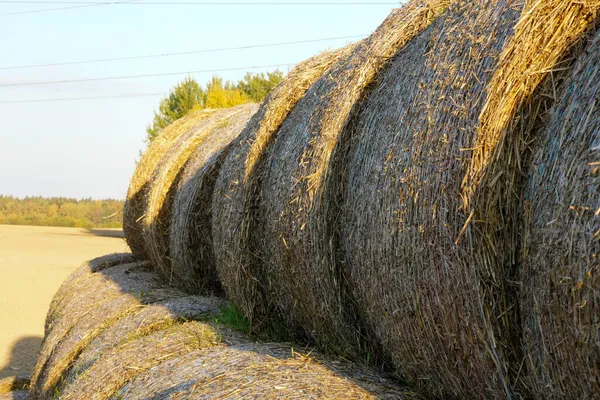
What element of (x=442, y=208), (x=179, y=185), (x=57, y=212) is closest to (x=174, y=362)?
(x=442, y=208)

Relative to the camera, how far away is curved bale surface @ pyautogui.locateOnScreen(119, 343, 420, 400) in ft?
10.5

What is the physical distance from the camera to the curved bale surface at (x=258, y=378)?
3.20 metres

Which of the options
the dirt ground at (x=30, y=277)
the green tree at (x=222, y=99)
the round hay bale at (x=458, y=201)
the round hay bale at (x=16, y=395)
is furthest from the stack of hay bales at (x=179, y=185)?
the green tree at (x=222, y=99)

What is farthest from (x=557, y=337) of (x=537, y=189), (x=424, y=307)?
(x=424, y=307)

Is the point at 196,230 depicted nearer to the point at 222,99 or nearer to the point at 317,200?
the point at 317,200

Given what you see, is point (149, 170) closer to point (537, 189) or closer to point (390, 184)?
point (390, 184)

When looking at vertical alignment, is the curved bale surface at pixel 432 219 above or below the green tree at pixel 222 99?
below

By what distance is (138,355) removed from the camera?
14.4 feet

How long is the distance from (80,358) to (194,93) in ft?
70.2

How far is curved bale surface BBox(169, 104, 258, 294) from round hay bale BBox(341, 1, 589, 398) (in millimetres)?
2987

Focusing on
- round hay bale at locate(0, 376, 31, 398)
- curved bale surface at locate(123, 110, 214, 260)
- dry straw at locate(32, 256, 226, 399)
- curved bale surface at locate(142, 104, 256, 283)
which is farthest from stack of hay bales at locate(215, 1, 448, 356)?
round hay bale at locate(0, 376, 31, 398)

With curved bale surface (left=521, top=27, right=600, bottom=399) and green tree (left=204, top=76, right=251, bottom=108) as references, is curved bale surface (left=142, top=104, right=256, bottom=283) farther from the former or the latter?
green tree (left=204, top=76, right=251, bottom=108)

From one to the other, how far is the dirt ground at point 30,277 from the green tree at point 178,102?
180 inches

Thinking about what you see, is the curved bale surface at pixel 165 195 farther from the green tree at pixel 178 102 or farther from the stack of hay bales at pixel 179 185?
the green tree at pixel 178 102
